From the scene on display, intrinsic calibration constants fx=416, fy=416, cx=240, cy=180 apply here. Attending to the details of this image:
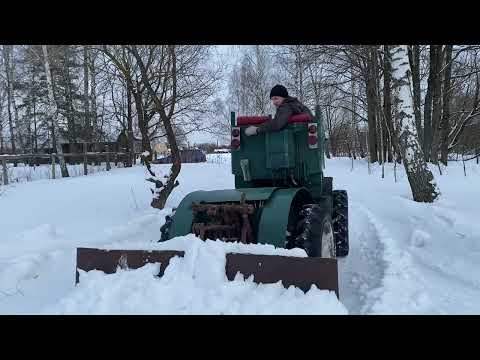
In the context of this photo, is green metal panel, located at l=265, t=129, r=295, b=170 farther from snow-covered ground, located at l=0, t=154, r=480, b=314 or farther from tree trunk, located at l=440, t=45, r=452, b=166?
tree trunk, located at l=440, t=45, r=452, b=166

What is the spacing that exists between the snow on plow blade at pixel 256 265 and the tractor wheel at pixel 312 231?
0.63 metres

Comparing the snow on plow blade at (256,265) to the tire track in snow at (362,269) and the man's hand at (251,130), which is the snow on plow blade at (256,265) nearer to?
the tire track in snow at (362,269)

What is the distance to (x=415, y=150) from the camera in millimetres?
8852

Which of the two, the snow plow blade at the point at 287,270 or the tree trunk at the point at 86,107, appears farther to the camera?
the tree trunk at the point at 86,107

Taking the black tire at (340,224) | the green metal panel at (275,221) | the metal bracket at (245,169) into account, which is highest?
the metal bracket at (245,169)

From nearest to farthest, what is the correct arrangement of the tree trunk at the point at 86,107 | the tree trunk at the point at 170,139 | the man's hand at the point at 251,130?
the man's hand at the point at 251,130, the tree trunk at the point at 170,139, the tree trunk at the point at 86,107

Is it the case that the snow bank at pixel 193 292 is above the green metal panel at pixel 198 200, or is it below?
below

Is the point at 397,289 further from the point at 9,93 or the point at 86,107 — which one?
the point at 9,93

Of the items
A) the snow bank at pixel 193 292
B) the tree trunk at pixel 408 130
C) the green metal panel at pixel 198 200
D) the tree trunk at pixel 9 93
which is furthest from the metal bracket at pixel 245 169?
the tree trunk at pixel 9 93

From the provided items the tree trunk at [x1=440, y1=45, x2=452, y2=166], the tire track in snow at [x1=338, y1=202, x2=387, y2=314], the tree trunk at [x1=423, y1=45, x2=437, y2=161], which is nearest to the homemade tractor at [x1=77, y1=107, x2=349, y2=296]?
the tire track in snow at [x1=338, y1=202, x2=387, y2=314]

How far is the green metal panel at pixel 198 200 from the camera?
4.00m

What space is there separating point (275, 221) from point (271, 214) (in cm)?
9
